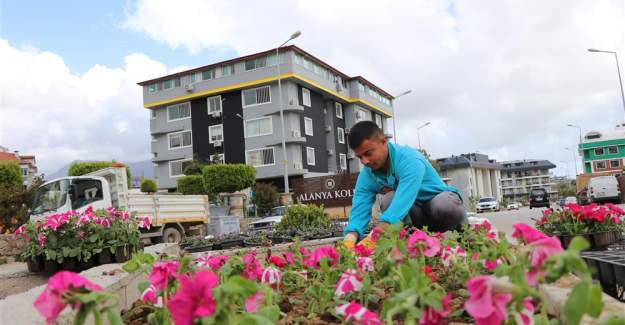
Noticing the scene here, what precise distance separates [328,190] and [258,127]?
2056 centimetres

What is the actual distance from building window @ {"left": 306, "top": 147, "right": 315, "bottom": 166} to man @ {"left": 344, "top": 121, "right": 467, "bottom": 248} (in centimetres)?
3586

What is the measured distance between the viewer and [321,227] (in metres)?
7.43

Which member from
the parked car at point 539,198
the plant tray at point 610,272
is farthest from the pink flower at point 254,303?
the parked car at point 539,198

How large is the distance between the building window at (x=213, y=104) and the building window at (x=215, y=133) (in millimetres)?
1261

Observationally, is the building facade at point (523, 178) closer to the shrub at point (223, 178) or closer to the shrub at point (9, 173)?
the shrub at point (223, 178)

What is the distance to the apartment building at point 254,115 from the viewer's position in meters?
38.3

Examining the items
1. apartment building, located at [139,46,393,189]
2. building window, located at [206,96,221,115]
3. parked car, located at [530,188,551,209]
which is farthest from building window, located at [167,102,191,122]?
parked car, located at [530,188,551,209]

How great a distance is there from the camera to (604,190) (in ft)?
94.9

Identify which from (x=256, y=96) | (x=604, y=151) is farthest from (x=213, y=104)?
(x=604, y=151)

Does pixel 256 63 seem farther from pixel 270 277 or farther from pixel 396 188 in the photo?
pixel 270 277

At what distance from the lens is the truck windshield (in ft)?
39.3

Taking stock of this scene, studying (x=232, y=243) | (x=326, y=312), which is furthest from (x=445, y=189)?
(x=232, y=243)

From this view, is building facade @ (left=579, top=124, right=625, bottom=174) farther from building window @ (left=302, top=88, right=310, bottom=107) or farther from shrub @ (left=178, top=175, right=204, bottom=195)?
shrub @ (left=178, top=175, right=204, bottom=195)

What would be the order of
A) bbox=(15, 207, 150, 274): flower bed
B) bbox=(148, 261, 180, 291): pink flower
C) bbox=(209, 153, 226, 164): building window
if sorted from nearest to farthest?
bbox=(148, 261, 180, 291): pink flower → bbox=(15, 207, 150, 274): flower bed → bbox=(209, 153, 226, 164): building window
